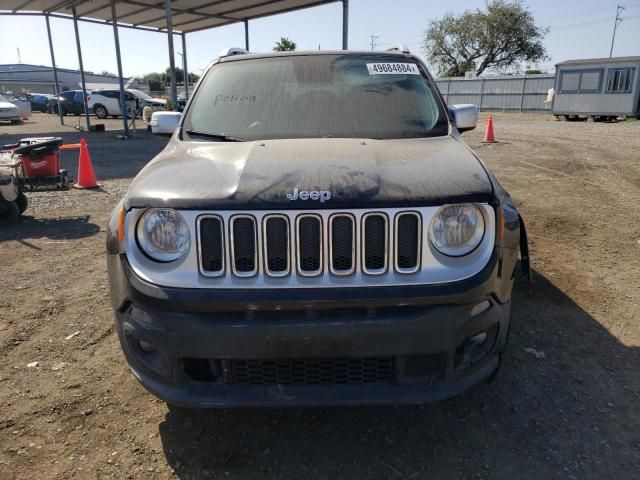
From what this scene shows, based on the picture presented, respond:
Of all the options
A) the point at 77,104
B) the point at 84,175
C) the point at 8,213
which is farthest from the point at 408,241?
the point at 77,104

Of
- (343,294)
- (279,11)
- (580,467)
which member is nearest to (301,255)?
(343,294)

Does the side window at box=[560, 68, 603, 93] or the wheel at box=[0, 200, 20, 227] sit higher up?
the side window at box=[560, 68, 603, 93]

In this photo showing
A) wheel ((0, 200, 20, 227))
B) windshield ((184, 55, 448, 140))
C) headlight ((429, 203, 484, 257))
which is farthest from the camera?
wheel ((0, 200, 20, 227))

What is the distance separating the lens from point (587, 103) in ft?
79.2

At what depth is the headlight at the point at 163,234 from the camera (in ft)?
7.07

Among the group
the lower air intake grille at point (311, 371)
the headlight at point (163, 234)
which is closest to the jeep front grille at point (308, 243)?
the headlight at point (163, 234)

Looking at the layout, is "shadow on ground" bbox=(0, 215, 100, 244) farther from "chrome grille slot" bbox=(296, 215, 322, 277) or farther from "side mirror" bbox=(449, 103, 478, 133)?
"chrome grille slot" bbox=(296, 215, 322, 277)

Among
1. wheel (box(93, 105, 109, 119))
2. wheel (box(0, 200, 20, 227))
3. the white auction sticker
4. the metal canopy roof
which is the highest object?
the metal canopy roof

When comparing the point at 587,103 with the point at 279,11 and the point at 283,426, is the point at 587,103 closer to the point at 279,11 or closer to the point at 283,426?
the point at 279,11

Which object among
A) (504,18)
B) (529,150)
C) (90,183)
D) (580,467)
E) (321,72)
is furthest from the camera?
(504,18)

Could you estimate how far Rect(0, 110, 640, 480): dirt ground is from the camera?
7.61ft

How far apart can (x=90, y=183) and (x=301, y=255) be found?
25.7 feet

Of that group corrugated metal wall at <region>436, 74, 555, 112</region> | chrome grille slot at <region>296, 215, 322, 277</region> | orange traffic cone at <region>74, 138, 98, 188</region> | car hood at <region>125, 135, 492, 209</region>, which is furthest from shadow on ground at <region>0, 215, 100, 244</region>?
corrugated metal wall at <region>436, 74, 555, 112</region>

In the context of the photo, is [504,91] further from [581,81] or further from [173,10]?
[173,10]
